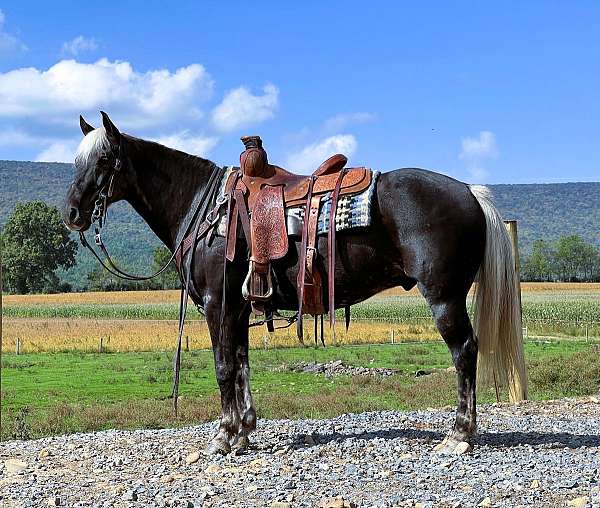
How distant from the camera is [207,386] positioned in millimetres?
17141

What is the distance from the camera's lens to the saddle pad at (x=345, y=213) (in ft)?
21.4

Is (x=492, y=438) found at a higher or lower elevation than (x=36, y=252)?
lower

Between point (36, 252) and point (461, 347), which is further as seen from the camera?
point (36, 252)

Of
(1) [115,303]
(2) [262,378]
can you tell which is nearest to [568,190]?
(1) [115,303]

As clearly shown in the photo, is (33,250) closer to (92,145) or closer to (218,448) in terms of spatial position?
(92,145)

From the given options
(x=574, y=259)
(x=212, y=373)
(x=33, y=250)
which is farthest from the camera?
(x=574, y=259)

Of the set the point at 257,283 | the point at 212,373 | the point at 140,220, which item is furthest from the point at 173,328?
the point at 140,220

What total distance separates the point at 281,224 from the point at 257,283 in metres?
0.55

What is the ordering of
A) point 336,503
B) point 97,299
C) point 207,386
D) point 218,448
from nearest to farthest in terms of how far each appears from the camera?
1. point 336,503
2. point 218,448
3. point 207,386
4. point 97,299

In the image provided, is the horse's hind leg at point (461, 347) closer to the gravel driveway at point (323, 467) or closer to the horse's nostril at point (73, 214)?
the gravel driveway at point (323, 467)

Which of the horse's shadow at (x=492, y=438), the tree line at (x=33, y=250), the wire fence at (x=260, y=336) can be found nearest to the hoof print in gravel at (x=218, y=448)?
the horse's shadow at (x=492, y=438)

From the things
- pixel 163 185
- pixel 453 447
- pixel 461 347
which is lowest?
pixel 453 447

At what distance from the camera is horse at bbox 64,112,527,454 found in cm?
643

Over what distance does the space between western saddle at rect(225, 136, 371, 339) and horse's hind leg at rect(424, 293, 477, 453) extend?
3.07 feet
